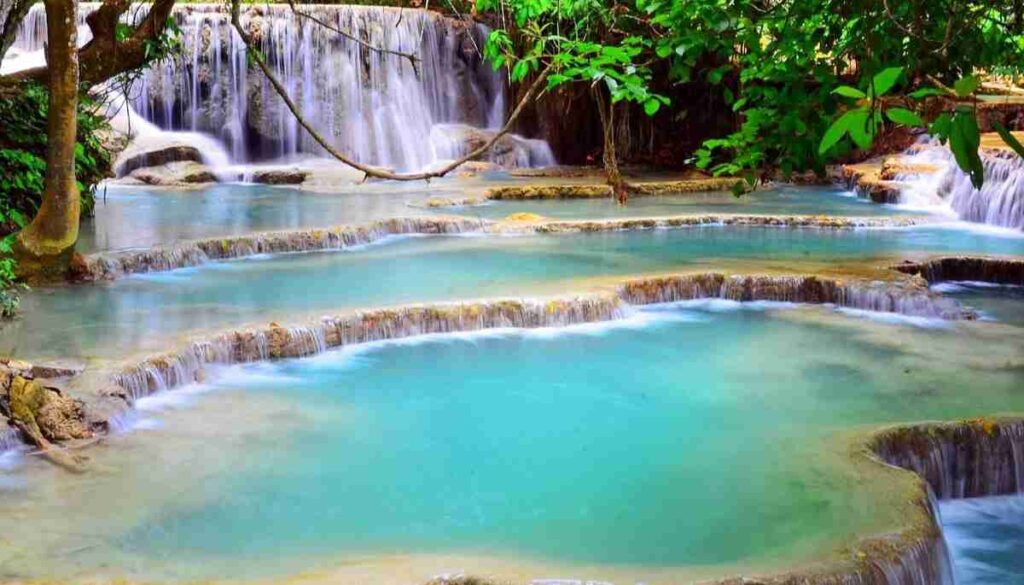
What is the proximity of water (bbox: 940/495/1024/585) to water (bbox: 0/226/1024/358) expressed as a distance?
12.5 feet

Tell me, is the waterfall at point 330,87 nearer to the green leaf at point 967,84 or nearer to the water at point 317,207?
the water at point 317,207

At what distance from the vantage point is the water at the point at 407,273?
7.55 meters

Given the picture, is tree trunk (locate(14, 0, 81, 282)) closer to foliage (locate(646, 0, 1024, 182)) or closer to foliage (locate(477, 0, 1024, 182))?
foliage (locate(477, 0, 1024, 182))

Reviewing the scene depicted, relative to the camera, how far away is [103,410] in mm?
5832

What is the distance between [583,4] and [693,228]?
299 inches

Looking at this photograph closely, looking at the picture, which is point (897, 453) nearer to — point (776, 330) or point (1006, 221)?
point (776, 330)

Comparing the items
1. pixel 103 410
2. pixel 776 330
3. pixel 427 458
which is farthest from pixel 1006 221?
pixel 103 410

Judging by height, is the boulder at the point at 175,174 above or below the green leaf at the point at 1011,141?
below

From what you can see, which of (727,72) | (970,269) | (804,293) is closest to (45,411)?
(727,72)

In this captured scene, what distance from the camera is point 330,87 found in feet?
64.5

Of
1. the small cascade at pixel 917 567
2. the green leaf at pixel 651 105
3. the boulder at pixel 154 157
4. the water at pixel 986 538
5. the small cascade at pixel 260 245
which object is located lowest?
the water at pixel 986 538

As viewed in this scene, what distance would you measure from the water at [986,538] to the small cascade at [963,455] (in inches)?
2.8

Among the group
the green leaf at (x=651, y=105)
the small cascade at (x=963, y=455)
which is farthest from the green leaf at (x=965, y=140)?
the small cascade at (x=963, y=455)

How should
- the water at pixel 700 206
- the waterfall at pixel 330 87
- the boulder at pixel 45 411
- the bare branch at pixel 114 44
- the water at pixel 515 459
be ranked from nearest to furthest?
the water at pixel 515 459, the boulder at pixel 45 411, the bare branch at pixel 114 44, the water at pixel 700 206, the waterfall at pixel 330 87
